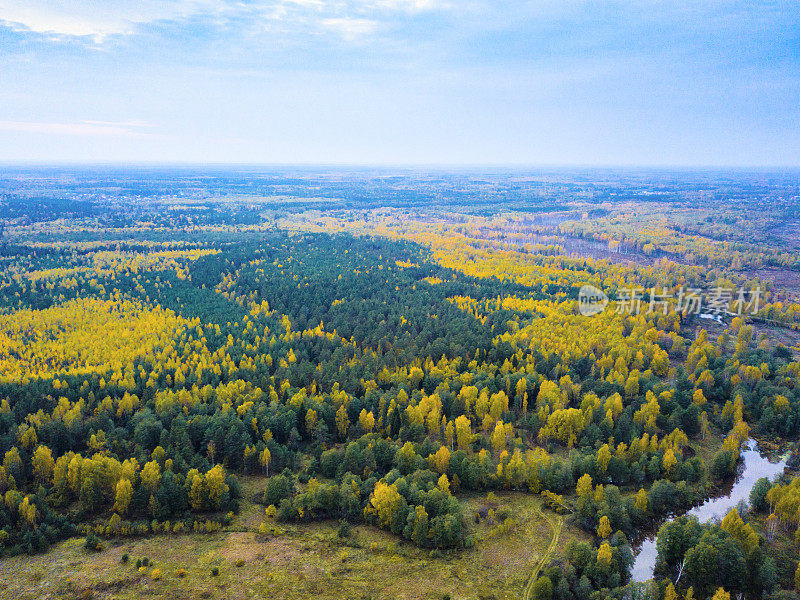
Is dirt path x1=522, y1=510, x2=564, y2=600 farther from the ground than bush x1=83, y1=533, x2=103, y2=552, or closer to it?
closer to it

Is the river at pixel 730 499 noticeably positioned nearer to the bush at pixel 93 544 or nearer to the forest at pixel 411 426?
the forest at pixel 411 426

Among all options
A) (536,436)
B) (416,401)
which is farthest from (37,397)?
(536,436)

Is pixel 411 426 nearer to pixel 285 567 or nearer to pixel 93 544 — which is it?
A: pixel 285 567

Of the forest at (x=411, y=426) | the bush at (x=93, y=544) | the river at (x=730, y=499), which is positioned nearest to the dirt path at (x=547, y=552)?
the forest at (x=411, y=426)

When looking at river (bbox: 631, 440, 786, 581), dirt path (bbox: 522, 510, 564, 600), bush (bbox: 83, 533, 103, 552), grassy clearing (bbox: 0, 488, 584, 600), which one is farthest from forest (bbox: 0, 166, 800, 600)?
river (bbox: 631, 440, 786, 581)

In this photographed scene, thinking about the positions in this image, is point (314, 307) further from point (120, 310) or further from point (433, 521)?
point (433, 521)

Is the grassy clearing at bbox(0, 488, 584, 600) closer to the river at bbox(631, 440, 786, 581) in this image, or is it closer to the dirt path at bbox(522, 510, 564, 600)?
the dirt path at bbox(522, 510, 564, 600)

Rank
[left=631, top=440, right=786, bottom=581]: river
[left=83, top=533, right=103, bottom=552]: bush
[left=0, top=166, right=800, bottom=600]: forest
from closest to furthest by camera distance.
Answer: [left=83, top=533, right=103, bottom=552]: bush
[left=0, top=166, right=800, bottom=600]: forest
[left=631, top=440, right=786, bottom=581]: river
